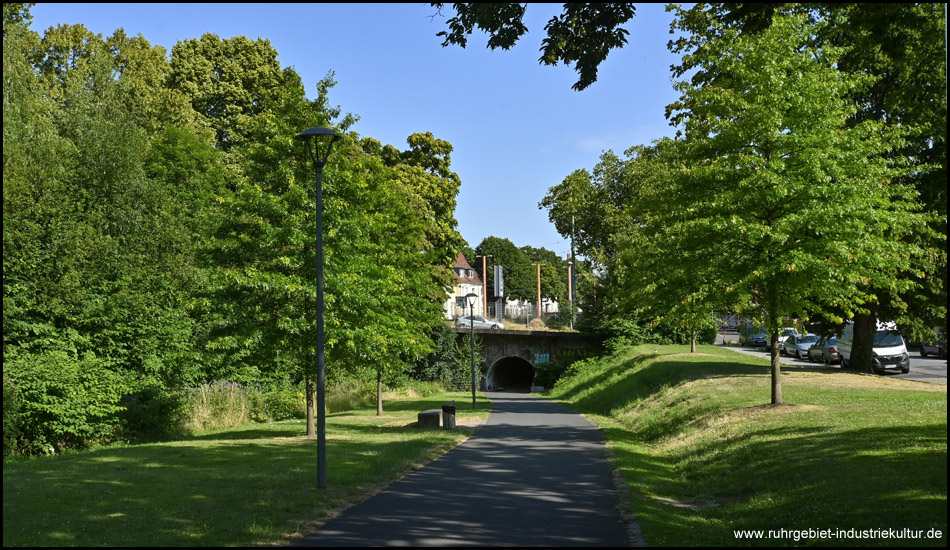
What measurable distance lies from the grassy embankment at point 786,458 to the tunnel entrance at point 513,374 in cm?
4336

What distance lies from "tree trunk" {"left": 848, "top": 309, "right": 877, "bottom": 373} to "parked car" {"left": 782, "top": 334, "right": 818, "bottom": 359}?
43.5ft

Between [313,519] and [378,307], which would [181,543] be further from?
[378,307]

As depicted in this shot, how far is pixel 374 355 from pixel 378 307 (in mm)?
1305

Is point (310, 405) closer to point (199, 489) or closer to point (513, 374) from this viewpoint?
point (199, 489)

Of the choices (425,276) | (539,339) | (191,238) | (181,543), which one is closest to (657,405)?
(425,276)

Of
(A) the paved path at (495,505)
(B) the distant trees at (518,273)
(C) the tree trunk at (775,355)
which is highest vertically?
(B) the distant trees at (518,273)

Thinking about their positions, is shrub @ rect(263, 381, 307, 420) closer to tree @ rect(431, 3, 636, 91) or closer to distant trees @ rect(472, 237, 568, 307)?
tree @ rect(431, 3, 636, 91)

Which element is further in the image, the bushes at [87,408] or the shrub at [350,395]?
the shrub at [350,395]

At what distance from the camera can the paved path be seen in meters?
8.03

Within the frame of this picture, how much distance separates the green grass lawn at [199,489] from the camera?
830cm

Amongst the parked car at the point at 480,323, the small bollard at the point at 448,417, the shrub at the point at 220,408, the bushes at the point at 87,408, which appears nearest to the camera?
the bushes at the point at 87,408

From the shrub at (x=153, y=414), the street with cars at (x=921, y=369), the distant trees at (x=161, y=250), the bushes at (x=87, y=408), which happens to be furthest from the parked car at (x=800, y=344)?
the shrub at (x=153, y=414)

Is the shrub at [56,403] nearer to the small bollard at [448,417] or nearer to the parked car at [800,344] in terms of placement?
the small bollard at [448,417]

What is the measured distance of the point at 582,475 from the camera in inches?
494
